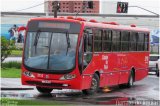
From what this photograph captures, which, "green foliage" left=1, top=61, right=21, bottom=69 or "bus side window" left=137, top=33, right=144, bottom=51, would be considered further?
"green foliage" left=1, top=61, right=21, bottom=69

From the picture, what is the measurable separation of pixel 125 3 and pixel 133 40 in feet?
105

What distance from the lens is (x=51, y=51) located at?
2091 centimetres

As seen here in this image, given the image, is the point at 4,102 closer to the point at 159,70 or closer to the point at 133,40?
the point at 133,40

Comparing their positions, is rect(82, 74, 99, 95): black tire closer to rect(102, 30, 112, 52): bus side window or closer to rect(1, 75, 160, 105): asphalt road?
rect(1, 75, 160, 105): asphalt road

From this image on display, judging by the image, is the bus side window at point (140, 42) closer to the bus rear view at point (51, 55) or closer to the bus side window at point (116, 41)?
the bus side window at point (116, 41)

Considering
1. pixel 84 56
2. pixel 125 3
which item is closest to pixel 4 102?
pixel 84 56

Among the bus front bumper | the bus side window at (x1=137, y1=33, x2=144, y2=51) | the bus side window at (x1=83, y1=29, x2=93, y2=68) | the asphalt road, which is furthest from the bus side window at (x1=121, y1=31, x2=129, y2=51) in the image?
the bus front bumper

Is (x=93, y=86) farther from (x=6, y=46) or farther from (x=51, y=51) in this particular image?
(x=6, y=46)

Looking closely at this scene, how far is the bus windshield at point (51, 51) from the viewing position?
68.2ft

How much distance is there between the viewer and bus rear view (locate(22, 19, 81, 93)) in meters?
20.8

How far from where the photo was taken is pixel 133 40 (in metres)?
27.3

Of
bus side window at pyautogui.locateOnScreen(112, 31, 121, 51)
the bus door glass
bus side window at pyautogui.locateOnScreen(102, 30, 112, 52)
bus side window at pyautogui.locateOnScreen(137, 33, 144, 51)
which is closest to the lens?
the bus door glass

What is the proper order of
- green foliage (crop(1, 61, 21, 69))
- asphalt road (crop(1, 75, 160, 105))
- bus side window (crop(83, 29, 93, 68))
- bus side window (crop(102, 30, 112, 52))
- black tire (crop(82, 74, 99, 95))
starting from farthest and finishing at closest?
green foliage (crop(1, 61, 21, 69))
bus side window (crop(102, 30, 112, 52))
black tire (crop(82, 74, 99, 95))
bus side window (crop(83, 29, 93, 68))
asphalt road (crop(1, 75, 160, 105))

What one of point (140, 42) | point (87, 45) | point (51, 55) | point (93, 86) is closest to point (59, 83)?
point (51, 55)
